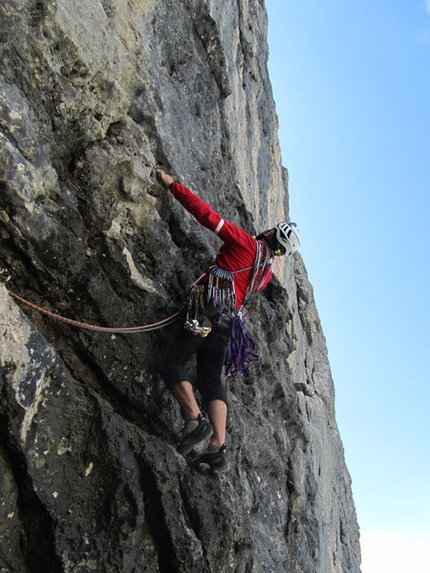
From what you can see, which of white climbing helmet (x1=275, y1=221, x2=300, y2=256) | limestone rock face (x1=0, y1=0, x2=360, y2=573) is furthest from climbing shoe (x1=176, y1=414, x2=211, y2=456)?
white climbing helmet (x1=275, y1=221, x2=300, y2=256)

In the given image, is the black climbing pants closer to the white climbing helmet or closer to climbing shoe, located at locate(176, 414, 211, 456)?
climbing shoe, located at locate(176, 414, 211, 456)

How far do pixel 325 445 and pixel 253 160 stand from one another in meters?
6.82

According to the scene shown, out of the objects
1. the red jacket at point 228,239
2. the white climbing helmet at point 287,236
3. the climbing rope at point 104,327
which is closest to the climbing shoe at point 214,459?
the climbing rope at point 104,327

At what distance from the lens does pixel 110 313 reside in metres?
5.62

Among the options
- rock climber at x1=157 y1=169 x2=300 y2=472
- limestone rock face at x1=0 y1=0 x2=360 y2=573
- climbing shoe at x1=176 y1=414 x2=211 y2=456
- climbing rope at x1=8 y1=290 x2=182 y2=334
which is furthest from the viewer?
rock climber at x1=157 y1=169 x2=300 y2=472

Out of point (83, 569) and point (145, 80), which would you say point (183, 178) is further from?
point (83, 569)

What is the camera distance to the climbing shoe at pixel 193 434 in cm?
541

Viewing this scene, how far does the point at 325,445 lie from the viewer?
13.2 metres

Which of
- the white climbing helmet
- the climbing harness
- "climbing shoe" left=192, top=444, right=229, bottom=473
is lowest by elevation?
"climbing shoe" left=192, top=444, right=229, bottom=473

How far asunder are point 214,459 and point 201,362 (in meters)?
1.00

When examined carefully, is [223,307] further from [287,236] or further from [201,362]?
[287,236]

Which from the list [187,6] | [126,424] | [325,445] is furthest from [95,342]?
[325,445]

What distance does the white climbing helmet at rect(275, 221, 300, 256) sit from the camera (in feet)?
20.4

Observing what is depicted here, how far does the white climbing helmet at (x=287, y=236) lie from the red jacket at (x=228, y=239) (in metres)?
0.20
